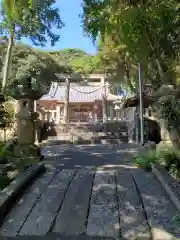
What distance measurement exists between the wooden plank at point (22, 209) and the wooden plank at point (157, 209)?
5.78 feet

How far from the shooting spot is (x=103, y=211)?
5.20 metres

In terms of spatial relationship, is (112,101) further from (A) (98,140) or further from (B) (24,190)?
(B) (24,190)

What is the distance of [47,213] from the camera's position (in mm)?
5137

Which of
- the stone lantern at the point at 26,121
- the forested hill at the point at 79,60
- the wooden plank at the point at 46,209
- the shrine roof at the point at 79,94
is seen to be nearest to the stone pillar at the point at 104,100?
the shrine roof at the point at 79,94

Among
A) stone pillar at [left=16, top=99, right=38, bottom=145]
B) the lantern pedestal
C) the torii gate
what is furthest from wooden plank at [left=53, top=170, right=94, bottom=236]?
the torii gate

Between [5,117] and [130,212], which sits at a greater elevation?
[5,117]

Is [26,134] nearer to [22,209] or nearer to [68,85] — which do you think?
[22,209]

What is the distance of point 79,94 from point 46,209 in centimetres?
3351

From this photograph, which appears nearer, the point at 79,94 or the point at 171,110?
the point at 171,110

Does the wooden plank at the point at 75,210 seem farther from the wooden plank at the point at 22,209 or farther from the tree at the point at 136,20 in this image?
the tree at the point at 136,20

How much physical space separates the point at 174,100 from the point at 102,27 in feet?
8.21

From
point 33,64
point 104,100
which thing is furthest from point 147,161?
point 104,100

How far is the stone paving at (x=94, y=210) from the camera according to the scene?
4418 millimetres

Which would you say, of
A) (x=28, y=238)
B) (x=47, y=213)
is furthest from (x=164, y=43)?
(x=28, y=238)
